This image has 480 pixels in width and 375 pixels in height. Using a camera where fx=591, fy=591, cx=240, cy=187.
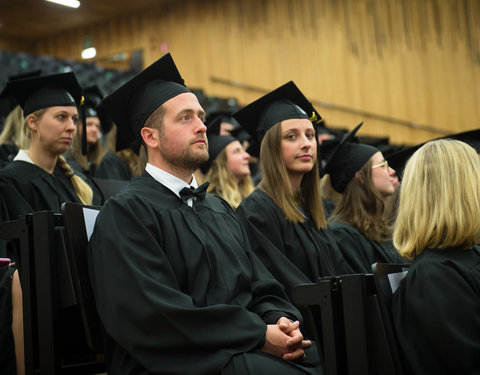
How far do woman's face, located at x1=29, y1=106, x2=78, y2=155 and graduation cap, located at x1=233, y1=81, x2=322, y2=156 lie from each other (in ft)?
3.72

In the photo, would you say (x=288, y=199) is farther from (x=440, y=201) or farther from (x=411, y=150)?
(x=440, y=201)

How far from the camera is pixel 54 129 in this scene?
3.95m

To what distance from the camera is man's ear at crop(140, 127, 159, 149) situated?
3.00 m

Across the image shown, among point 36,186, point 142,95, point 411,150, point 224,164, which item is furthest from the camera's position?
point 224,164

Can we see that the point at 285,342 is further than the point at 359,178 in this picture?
No

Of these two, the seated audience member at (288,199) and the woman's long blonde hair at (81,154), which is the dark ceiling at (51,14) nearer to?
the woman's long blonde hair at (81,154)

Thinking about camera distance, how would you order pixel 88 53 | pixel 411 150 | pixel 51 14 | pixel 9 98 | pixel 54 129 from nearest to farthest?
1. pixel 411 150
2. pixel 54 129
3. pixel 9 98
4. pixel 51 14
5. pixel 88 53

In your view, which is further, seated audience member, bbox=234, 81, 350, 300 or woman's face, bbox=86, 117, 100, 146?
woman's face, bbox=86, 117, 100, 146

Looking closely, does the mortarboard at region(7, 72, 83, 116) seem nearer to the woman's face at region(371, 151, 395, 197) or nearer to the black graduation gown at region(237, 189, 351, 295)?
the black graduation gown at region(237, 189, 351, 295)

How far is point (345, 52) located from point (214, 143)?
7.50 m

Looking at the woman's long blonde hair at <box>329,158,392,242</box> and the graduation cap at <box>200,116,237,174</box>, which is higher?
the graduation cap at <box>200,116,237,174</box>

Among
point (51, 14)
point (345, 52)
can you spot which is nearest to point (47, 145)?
point (345, 52)

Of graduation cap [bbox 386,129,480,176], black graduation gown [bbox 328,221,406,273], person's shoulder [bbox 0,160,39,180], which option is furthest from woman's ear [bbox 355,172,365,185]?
person's shoulder [bbox 0,160,39,180]

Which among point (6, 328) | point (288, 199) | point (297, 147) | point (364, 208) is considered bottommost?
point (6, 328)
